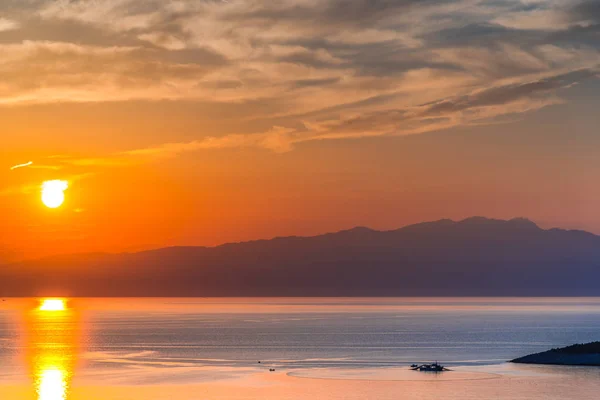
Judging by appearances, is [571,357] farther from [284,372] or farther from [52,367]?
[52,367]

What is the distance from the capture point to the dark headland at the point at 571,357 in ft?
423

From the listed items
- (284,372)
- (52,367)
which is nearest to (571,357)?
(284,372)

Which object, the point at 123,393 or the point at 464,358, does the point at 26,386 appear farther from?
the point at 464,358

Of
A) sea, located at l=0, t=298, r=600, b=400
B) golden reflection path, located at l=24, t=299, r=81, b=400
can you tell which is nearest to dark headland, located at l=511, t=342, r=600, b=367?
sea, located at l=0, t=298, r=600, b=400

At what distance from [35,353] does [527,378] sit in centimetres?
9346

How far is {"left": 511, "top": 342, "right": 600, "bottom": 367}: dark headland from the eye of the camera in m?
129

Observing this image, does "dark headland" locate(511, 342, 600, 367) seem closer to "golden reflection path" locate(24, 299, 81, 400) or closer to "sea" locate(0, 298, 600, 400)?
"sea" locate(0, 298, 600, 400)

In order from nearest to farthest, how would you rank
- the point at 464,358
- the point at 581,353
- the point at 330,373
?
the point at 330,373, the point at 581,353, the point at 464,358

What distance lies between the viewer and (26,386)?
10650 cm

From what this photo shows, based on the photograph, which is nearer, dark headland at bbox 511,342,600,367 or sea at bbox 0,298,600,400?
sea at bbox 0,298,600,400

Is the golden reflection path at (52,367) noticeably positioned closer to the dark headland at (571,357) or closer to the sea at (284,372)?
the sea at (284,372)

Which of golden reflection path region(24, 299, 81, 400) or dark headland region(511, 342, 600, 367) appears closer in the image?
golden reflection path region(24, 299, 81, 400)

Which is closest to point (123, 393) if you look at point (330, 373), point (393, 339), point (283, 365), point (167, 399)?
point (167, 399)

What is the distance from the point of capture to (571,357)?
131 meters
